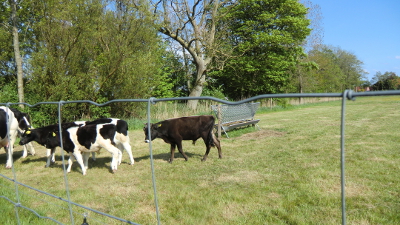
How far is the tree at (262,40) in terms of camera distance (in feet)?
95.7

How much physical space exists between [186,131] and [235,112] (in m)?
4.06

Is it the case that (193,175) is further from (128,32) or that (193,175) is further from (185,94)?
(185,94)

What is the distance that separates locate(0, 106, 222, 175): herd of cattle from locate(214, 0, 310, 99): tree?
69.9 feet

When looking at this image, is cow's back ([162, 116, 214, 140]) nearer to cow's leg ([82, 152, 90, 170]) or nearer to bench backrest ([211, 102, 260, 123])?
cow's leg ([82, 152, 90, 170])

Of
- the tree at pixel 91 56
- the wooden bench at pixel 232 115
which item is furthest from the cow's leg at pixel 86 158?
the tree at pixel 91 56

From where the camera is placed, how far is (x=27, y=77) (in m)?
14.3

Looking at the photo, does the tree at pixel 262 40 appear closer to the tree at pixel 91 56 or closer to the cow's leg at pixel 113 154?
the tree at pixel 91 56

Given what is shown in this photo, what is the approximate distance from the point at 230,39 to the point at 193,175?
24813mm

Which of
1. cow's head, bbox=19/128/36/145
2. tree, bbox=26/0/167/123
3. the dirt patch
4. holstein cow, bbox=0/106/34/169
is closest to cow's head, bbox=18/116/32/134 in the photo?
holstein cow, bbox=0/106/34/169

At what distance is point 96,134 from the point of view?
6777 millimetres

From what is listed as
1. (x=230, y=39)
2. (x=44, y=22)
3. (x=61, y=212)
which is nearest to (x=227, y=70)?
(x=230, y=39)

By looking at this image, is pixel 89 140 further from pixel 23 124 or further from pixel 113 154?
pixel 23 124

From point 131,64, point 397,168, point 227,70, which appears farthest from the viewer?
point 227,70

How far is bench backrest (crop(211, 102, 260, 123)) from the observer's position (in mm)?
10828
